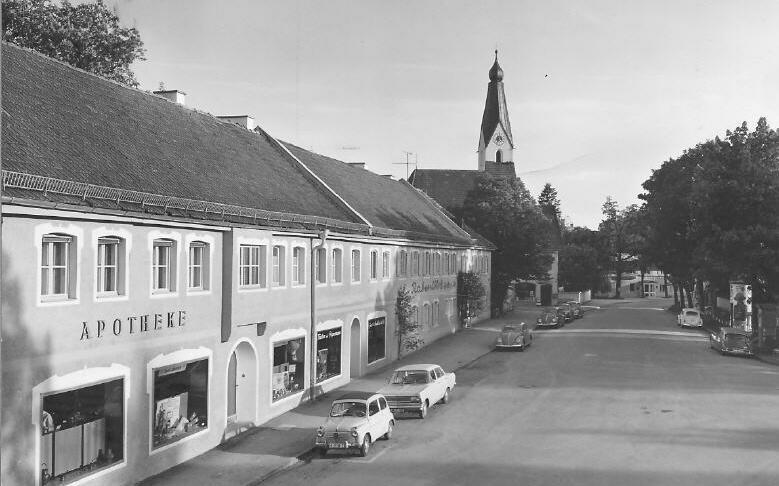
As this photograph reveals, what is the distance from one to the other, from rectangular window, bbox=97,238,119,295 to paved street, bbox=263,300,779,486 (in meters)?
5.95

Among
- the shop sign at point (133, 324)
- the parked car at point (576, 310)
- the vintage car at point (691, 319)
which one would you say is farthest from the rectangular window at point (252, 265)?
the parked car at point (576, 310)

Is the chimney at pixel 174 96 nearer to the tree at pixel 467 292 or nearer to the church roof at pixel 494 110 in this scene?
the tree at pixel 467 292

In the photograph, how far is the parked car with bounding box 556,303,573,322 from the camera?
2405 inches

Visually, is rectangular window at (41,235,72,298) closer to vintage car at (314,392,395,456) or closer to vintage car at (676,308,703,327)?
vintage car at (314,392,395,456)

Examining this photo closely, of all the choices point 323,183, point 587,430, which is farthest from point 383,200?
point 587,430

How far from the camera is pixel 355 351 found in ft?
107

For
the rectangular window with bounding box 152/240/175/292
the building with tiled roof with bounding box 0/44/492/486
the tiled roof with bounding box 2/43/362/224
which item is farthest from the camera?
the rectangular window with bounding box 152/240/175/292

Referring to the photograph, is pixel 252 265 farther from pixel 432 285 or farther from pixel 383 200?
pixel 432 285

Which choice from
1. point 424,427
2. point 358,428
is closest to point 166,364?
point 358,428

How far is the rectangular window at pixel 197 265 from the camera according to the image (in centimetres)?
2039

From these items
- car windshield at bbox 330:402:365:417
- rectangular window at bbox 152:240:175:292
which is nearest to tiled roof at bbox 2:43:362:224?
rectangular window at bbox 152:240:175:292

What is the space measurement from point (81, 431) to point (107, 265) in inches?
144

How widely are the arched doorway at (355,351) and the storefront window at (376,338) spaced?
1361 mm

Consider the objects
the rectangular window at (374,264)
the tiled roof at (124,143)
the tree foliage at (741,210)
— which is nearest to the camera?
the tiled roof at (124,143)
